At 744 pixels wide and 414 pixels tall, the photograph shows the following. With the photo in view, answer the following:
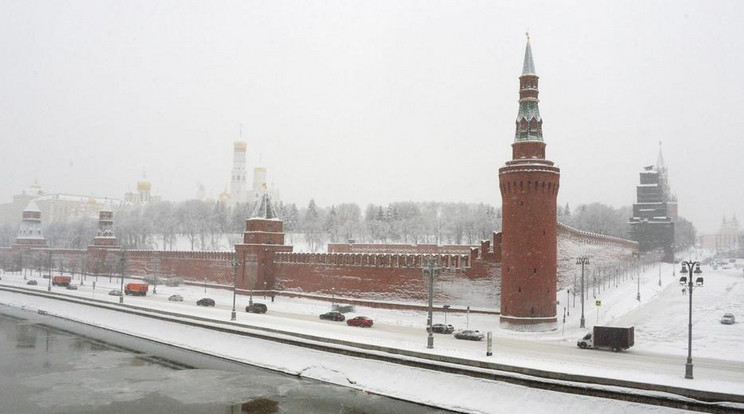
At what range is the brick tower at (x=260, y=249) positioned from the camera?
191 feet

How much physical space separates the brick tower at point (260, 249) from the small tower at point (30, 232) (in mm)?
63517

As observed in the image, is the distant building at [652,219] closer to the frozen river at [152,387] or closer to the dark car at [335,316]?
the dark car at [335,316]

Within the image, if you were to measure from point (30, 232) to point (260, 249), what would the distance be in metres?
67.0

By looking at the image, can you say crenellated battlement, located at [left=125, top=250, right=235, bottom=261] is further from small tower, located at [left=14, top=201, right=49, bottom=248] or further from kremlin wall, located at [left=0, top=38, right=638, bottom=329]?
small tower, located at [left=14, top=201, right=49, bottom=248]

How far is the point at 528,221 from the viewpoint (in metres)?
39.3

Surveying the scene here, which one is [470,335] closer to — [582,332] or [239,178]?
[582,332]

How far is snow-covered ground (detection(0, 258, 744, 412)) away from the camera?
24286mm

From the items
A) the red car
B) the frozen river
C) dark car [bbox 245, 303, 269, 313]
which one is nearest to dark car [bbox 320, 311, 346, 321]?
the red car

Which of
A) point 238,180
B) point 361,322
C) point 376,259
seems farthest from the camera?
point 238,180

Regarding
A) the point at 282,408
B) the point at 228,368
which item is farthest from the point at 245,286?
the point at 282,408

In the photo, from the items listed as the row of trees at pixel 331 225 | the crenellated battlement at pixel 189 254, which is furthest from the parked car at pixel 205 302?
the row of trees at pixel 331 225

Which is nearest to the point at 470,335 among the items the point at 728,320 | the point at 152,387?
the point at 152,387

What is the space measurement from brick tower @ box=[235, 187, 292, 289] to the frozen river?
2064 cm

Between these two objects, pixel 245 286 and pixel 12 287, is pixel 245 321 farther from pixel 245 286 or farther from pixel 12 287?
pixel 12 287
